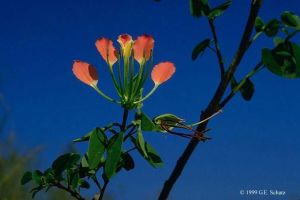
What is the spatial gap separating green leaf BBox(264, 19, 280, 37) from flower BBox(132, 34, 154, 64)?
0.15 m

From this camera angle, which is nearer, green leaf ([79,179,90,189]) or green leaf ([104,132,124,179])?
green leaf ([104,132,124,179])

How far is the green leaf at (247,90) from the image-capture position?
764mm

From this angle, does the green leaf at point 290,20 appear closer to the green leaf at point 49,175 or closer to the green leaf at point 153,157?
the green leaf at point 153,157

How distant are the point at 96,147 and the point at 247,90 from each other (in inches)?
9.1

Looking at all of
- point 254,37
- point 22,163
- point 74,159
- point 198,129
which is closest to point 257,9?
point 254,37

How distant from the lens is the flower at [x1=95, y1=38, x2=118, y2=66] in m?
0.69

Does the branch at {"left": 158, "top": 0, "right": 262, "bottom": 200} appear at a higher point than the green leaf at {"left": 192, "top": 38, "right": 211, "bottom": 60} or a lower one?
lower

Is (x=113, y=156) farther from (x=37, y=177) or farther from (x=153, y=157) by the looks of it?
(x=37, y=177)

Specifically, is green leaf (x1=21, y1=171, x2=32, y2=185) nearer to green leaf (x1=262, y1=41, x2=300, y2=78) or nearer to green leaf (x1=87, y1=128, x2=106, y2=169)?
green leaf (x1=87, y1=128, x2=106, y2=169)

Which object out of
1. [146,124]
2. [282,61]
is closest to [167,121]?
[146,124]

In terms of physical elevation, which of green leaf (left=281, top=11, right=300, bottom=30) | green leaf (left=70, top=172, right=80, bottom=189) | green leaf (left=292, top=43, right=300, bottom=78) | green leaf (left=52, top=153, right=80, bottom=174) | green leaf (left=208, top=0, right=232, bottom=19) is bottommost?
green leaf (left=70, top=172, right=80, bottom=189)

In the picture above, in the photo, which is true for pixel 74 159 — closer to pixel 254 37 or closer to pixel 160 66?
pixel 160 66

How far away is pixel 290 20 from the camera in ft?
2.30

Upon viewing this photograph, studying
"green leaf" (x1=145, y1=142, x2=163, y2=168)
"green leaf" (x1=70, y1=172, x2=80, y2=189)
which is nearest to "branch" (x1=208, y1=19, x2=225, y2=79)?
"green leaf" (x1=145, y1=142, x2=163, y2=168)
